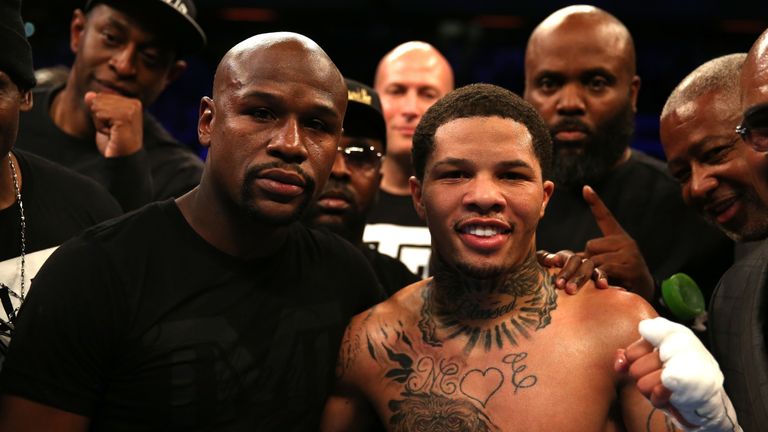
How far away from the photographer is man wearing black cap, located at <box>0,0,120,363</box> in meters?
1.80

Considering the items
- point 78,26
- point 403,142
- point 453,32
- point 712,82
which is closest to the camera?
point 712,82

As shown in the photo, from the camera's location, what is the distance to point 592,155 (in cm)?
263

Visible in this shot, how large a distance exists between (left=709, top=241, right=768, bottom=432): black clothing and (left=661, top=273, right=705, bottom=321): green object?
0.06m

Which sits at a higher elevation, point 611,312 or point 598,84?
point 598,84

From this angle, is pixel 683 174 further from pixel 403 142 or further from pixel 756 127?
pixel 403 142

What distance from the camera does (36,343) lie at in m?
Answer: 1.56

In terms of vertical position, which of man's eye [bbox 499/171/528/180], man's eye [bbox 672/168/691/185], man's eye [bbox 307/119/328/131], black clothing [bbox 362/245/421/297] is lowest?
black clothing [bbox 362/245/421/297]

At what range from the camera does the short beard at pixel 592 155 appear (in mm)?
2633

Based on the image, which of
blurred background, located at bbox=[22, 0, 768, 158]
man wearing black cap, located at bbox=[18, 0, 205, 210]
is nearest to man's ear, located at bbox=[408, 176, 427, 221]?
man wearing black cap, located at bbox=[18, 0, 205, 210]

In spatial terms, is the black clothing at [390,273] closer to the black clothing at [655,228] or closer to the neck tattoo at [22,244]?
the black clothing at [655,228]

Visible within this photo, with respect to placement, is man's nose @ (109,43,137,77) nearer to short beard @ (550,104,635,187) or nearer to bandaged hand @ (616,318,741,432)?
short beard @ (550,104,635,187)

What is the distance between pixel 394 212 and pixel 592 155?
0.68 metres

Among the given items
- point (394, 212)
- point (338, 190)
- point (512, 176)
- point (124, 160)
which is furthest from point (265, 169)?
point (394, 212)

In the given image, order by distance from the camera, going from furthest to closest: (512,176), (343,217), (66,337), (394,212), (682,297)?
(394,212), (343,217), (682,297), (512,176), (66,337)
